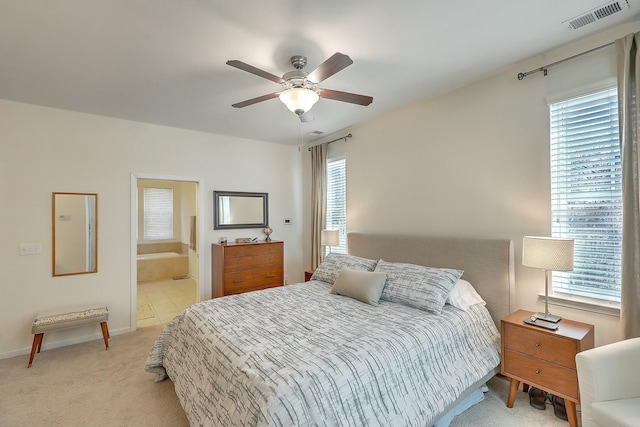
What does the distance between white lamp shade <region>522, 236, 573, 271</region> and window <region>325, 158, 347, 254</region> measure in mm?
2491

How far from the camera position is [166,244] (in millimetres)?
7285

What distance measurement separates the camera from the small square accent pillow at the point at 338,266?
10.8ft

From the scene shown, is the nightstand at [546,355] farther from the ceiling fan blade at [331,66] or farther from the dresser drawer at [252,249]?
the dresser drawer at [252,249]

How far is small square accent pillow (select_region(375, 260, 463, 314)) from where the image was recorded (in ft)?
7.99

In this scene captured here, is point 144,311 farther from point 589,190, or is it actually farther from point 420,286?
point 589,190

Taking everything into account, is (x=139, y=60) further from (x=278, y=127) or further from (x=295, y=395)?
(x=295, y=395)

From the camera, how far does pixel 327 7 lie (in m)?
1.78

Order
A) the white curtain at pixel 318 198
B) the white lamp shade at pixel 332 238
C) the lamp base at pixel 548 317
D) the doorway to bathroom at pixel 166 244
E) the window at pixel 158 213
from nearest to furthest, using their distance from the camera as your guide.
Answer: the lamp base at pixel 548 317
the white lamp shade at pixel 332 238
the white curtain at pixel 318 198
the doorway to bathroom at pixel 166 244
the window at pixel 158 213

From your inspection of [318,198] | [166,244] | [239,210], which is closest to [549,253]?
[318,198]

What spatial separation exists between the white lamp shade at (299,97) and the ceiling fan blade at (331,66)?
0.43ft

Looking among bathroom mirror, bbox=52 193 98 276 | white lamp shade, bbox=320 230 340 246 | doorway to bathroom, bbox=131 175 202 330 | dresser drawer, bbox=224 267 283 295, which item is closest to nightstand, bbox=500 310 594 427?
white lamp shade, bbox=320 230 340 246

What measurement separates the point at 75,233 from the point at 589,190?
5.20m

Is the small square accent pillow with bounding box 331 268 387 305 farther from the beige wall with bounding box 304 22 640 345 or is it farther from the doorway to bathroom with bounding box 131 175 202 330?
the doorway to bathroom with bounding box 131 175 202 330

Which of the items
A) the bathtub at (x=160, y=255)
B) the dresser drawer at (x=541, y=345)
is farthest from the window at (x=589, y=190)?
the bathtub at (x=160, y=255)
